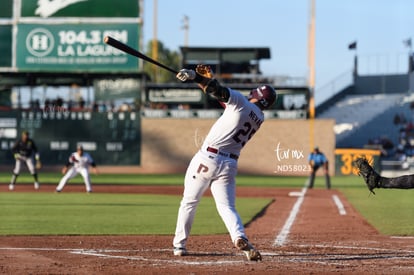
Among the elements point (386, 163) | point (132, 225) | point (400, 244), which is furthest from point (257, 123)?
point (386, 163)

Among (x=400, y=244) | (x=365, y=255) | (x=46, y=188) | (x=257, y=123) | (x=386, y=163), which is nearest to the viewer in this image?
(x=257, y=123)

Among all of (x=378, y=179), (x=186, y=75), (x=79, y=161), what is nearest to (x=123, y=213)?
(x=79, y=161)

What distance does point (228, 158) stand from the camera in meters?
10.1

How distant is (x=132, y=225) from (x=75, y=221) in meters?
1.43

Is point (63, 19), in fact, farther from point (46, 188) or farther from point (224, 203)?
point (224, 203)

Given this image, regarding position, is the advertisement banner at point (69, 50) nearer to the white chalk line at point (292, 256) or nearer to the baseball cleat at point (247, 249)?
the white chalk line at point (292, 256)

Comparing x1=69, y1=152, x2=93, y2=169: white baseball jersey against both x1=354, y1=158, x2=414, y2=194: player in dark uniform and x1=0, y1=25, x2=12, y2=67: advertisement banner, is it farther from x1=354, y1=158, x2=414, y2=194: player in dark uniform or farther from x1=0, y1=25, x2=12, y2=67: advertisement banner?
x1=0, y1=25, x2=12, y2=67: advertisement banner

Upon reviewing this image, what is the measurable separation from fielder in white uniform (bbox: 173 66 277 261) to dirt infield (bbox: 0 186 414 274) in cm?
47

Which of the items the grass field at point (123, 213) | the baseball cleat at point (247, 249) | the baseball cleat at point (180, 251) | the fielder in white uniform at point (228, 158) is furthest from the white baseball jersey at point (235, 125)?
the grass field at point (123, 213)

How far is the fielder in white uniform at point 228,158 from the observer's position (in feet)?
32.2

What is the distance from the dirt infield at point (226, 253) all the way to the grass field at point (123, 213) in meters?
1.14

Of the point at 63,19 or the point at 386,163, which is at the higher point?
the point at 63,19

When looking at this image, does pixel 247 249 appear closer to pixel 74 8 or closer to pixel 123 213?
pixel 123 213

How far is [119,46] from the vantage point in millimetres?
10180
